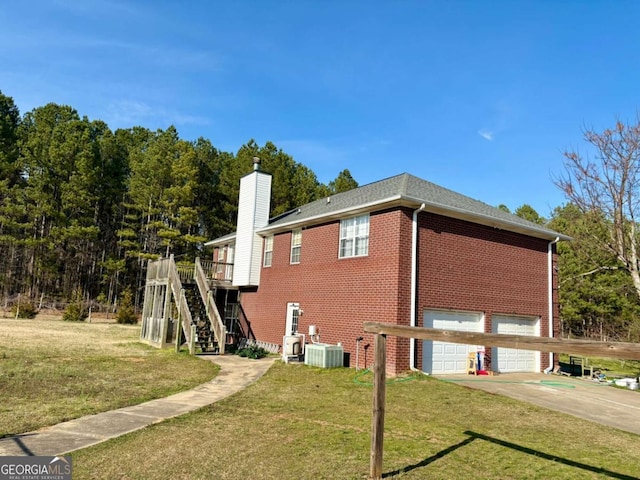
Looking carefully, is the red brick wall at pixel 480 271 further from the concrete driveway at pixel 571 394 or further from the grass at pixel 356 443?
the grass at pixel 356 443

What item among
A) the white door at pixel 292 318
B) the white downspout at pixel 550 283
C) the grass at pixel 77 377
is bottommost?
the grass at pixel 77 377

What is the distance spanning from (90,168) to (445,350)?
3708 centimetres

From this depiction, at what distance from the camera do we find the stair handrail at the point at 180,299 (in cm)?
1646

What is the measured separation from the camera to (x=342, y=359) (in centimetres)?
1377

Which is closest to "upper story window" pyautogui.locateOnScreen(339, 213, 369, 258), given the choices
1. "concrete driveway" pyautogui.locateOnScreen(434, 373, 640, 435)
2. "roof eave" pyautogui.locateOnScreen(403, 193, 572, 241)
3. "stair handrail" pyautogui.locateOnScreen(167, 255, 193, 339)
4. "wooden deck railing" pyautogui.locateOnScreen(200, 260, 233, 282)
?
"roof eave" pyautogui.locateOnScreen(403, 193, 572, 241)

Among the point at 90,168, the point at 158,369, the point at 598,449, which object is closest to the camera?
the point at 598,449

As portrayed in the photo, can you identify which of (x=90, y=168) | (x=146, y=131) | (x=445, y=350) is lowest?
(x=445, y=350)

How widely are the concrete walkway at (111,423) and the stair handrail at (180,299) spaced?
5644 millimetres

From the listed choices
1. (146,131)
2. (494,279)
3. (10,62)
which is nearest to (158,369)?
(10,62)

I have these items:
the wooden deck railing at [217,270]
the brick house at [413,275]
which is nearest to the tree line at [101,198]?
the wooden deck railing at [217,270]

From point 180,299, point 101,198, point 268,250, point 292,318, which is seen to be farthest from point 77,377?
point 101,198

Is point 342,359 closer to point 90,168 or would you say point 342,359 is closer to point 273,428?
point 273,428

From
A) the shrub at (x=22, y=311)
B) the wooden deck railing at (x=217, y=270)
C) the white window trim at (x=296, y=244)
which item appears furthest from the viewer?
the shrub at (x=22, y=311)

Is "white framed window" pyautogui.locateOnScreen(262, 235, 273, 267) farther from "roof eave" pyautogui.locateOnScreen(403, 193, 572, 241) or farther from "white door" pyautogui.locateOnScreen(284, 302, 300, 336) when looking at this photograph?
"roof eave" pyautogui.locateOnScreen(403, 193, 572, 241)
